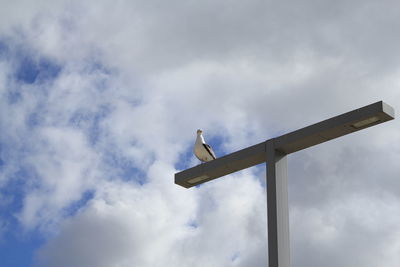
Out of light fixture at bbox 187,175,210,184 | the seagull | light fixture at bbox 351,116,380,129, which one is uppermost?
the seagull

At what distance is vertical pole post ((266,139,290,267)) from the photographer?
24.7 ft

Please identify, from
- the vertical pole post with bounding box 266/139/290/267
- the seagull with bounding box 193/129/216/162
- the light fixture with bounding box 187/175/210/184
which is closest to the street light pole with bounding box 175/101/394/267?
the vertical pole post with bounding box 266/139/290/267

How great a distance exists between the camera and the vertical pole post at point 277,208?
7.52m

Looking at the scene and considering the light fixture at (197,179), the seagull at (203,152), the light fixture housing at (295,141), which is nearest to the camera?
the light fixture housing at (295,141)

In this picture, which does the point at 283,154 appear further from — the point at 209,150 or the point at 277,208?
the point at 209,150

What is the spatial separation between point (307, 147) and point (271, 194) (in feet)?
2.10

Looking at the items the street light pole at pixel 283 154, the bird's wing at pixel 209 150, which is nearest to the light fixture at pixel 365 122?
the street light pole at pixel 283 154

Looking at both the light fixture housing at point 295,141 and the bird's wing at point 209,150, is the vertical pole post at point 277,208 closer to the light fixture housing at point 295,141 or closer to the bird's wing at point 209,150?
the light fixture housing at point 295,141

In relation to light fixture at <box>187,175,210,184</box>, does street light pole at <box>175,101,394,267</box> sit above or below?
below

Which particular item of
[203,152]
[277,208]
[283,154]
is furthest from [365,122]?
[203,152]

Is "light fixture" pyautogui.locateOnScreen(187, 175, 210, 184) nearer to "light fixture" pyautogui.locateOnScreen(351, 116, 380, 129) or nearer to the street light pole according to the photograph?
the street light pole

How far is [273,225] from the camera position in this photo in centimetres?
763

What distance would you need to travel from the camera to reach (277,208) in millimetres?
7699

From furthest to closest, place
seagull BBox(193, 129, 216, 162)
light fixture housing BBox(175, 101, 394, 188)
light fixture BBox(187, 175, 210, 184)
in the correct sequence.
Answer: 1. seagull BBox(193, 129, 216, 162)
2. light fixture BBox(187, 175, 210, 184)
3. light fixture housing BBox(175, 101, 394, 188)
